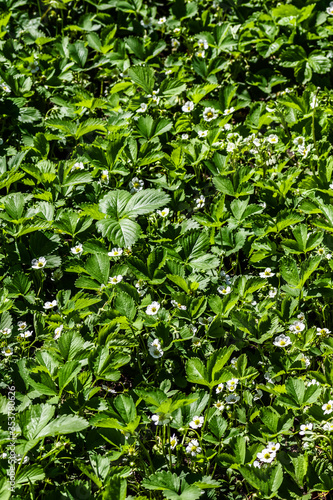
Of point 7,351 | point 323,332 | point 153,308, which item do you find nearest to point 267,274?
point 323,332

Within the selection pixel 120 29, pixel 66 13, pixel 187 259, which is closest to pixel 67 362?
pixel 187 259

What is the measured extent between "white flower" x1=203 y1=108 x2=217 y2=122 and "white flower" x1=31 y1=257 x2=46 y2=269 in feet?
3.33

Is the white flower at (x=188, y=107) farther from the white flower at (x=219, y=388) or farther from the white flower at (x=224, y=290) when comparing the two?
the white flower at (x=219, y=388)

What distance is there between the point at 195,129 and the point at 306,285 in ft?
2.97

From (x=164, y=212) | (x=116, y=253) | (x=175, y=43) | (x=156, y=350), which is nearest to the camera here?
(x=156, y=350)

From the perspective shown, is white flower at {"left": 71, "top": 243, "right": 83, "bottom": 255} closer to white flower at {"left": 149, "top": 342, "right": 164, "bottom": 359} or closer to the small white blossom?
white flower at {"left": 149, "top": 342, "right": 164, "bottom": 359}

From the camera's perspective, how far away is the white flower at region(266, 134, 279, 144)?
8.37 ft

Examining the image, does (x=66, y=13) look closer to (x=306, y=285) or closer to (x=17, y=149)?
(x=17, y=149)

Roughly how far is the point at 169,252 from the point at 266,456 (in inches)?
30.3

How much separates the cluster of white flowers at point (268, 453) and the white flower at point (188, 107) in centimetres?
157

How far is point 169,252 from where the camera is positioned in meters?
2.08

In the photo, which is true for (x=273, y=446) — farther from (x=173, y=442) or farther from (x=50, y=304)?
(x=50, y=304)

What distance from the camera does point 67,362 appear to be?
167cm

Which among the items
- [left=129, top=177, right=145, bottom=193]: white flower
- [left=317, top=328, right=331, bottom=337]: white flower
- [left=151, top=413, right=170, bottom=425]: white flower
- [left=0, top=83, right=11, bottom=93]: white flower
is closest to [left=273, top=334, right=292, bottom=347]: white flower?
[left=317, top=328, right=331, bottom=337]: white flower
